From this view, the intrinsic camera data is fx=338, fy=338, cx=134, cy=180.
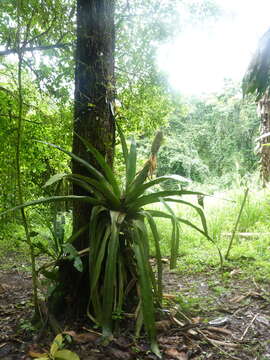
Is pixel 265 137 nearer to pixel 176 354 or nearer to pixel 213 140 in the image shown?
pixel 176 354

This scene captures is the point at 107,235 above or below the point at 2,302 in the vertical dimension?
above

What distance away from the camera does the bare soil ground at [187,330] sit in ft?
5.12

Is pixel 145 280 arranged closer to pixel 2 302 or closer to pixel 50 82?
pixel 2 302

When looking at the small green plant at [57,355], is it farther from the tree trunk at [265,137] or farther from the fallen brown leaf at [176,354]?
the tree trunk at [265,137]

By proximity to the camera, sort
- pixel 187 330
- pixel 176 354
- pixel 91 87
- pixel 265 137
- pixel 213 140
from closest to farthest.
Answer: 1. pixel 176 354
2. pixel 187 330
3. pixel 91 87
4. pixel 265 137
5. pixel 213 140

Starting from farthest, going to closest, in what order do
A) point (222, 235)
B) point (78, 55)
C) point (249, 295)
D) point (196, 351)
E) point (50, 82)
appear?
point (222, 235), point (50, 82), point (249, 295), point (78, 55), point (196, 351)

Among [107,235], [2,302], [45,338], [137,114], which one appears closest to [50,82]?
[137,114]

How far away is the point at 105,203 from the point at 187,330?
2.61 feet

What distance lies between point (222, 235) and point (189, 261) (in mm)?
875

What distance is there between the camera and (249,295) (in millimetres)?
2240

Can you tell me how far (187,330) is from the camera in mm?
1744

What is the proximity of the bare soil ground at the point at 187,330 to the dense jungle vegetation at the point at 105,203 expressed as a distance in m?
0.01

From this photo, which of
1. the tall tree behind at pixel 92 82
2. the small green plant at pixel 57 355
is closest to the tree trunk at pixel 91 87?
the tall tree behind at pixel 92 82

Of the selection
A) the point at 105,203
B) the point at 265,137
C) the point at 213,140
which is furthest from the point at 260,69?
the point at 213,140
